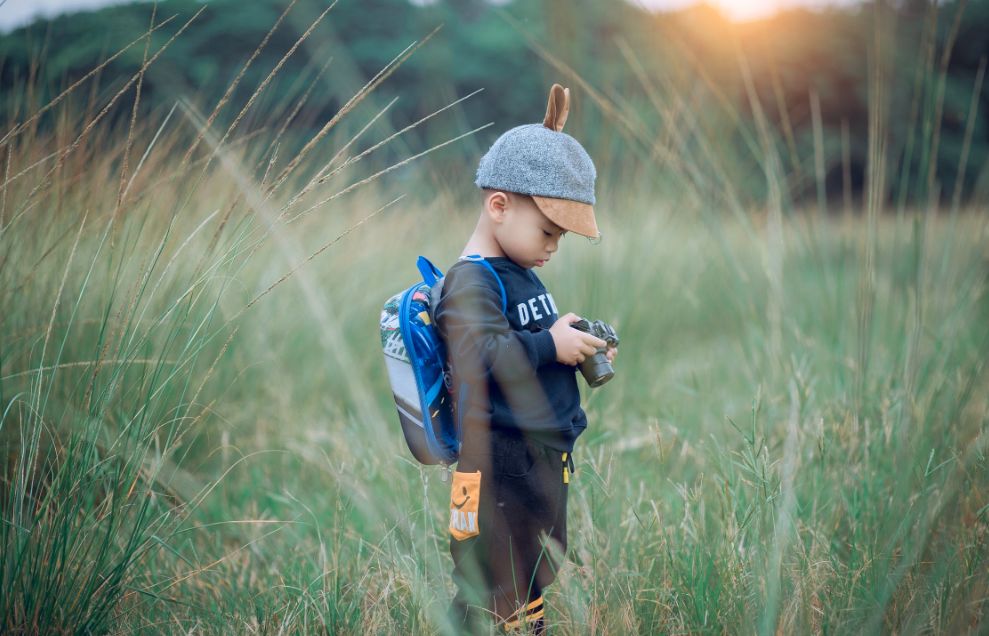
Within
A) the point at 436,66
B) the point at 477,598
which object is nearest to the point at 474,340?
the point at 477,598

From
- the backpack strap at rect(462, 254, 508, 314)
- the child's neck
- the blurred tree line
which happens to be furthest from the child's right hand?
the blurred tree line

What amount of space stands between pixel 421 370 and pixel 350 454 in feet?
3.88

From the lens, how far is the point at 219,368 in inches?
113

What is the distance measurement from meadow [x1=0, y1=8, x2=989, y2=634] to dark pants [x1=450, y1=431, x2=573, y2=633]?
0.09 m

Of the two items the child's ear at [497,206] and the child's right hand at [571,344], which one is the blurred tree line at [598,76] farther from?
the child's right hand at [571,344]

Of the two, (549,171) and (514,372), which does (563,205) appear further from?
(514,372)

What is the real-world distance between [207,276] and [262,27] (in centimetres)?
576

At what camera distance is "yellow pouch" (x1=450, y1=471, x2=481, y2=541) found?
61.7 inches

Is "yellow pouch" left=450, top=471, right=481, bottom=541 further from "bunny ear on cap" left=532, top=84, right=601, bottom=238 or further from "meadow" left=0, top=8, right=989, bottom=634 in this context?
"bunny ear on cap" left=532, top=84, right=601, bottom=238

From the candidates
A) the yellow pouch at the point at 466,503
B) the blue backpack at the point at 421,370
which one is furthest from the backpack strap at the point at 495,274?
the yellow pouch at the point at 466,503

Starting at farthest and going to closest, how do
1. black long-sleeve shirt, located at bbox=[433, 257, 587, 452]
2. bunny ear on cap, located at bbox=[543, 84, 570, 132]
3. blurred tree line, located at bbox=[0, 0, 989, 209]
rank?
blurred tree line, located at bbox=[0, 0, 989, 209]
bunny ear on cap, located at bbox=[543, 84, 570, 132]
black long-sleeve shirt, located at bbox=[433, 257, 587, 452]

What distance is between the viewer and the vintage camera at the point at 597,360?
62.3 inches

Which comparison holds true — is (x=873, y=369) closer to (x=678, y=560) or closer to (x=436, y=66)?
(x=678, y=560)

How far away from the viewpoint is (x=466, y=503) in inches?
61.8
